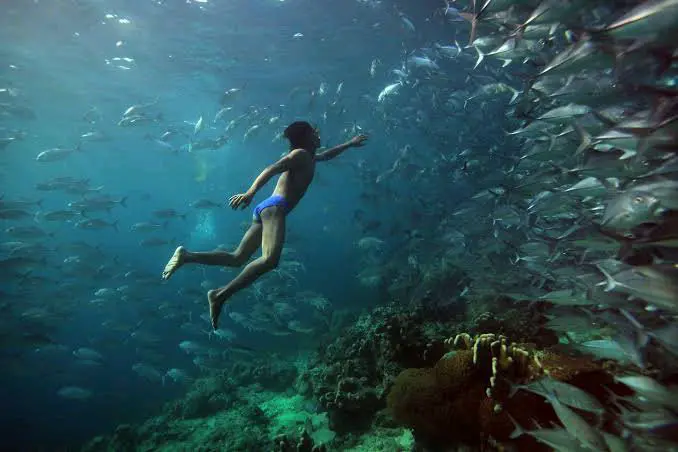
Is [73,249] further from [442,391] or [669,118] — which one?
[669,118]

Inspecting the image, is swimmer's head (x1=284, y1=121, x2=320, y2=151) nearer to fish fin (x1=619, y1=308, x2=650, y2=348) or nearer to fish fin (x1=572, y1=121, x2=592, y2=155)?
fish fin (x1=572, y1=121, x2=592, y2=155)

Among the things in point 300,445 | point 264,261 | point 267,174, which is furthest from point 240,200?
point 300,445

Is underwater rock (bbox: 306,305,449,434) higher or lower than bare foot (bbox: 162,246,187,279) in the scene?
lower

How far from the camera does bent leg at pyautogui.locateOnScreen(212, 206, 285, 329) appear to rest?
17.3 ft

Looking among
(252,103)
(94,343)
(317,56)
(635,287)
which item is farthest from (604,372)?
(252,103)

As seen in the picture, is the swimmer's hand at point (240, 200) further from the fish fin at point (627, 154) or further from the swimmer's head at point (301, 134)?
the fish fin at point (627, 154)

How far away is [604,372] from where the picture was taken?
12.4ft

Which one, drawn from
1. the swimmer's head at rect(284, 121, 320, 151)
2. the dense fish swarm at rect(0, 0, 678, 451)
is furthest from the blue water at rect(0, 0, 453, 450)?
the swimmer's head at rect(284, 121, 320, 151)

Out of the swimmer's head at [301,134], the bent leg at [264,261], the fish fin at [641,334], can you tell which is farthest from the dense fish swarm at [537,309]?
the swimmer's head at [301,134]

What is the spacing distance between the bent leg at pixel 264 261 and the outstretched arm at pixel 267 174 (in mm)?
589

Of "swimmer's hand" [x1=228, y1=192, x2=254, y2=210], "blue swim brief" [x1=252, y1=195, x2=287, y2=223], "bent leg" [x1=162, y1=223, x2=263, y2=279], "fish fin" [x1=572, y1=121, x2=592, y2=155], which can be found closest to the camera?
"fish fin" [x1=572, y1=121, x2=592, y2=155]

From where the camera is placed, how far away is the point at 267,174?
5.18 meters

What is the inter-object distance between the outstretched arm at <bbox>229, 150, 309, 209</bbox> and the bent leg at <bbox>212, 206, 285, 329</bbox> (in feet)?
1.93

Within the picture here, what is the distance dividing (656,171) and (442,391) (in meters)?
2.96
